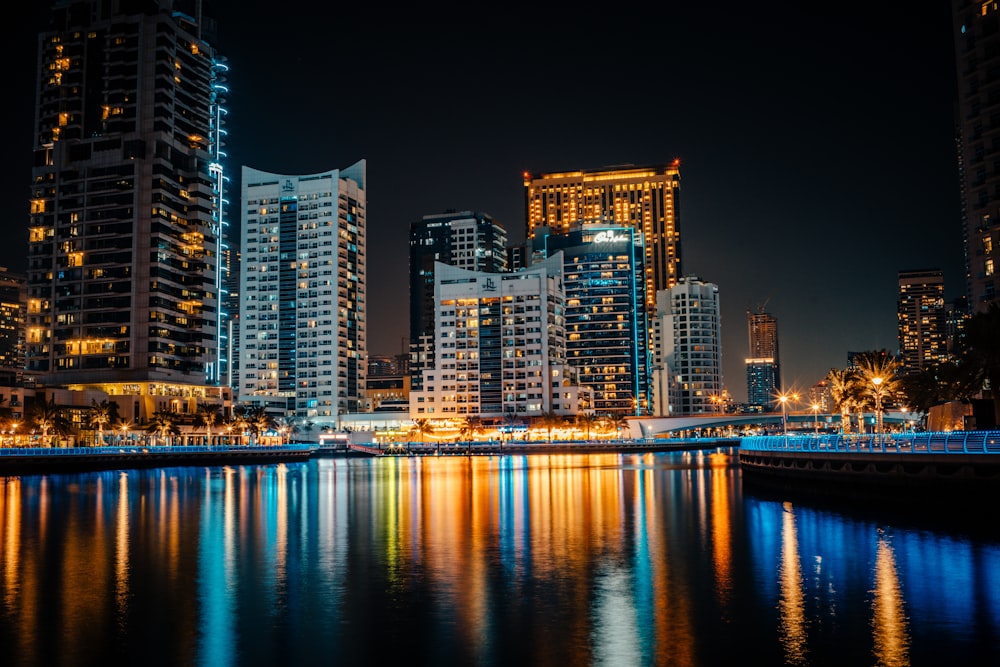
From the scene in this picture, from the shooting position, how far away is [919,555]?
40.4 meters

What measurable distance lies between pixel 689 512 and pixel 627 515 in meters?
5.04

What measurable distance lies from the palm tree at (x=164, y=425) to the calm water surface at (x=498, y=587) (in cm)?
11616

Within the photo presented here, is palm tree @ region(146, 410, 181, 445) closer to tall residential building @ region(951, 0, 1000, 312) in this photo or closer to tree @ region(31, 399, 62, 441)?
tree @ region(31, 399, 62, 441)

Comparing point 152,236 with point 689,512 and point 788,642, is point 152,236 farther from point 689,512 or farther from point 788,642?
point 788,642

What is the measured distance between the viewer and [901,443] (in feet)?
212

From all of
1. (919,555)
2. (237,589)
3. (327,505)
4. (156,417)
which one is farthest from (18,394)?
(919,555)

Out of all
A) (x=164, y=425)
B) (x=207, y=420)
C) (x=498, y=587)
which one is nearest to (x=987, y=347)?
(x=498, y=587)

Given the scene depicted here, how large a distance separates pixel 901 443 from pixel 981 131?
261 ft

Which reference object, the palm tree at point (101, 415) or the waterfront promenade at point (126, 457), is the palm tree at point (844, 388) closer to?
the waterfront promenade at point (126, 457)

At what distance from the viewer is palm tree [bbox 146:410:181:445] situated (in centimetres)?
17888

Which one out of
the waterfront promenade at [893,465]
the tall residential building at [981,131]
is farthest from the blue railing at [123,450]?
the tall residential building at [981,131]

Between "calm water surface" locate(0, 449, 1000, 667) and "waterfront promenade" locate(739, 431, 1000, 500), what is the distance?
254 centimetres

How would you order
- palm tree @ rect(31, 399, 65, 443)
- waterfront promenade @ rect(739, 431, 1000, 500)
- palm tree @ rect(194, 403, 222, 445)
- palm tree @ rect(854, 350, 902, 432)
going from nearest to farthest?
1. waterfront promenade @ rect(739, 431, 1000, 500)
2. palm tree @ rect(854, 350, 902, 432)
3. palm tree @ rect(31, 399, 65, 443)
4. palm tree @ rect(194, 403, 222, 445)

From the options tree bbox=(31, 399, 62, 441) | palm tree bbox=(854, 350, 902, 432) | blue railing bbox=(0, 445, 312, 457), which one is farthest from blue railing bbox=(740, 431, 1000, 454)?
tree bbox=(31, 399, 62, 441)
